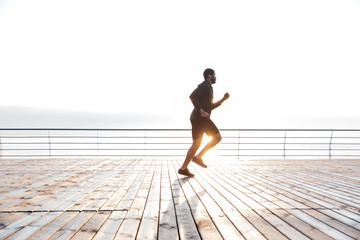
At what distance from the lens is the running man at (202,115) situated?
355 cm

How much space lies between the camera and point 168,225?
1.70m

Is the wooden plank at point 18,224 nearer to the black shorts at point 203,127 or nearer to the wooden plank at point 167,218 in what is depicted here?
the wooden plank at point 167,218

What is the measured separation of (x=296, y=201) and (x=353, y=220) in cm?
54

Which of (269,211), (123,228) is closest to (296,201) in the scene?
(269,211)

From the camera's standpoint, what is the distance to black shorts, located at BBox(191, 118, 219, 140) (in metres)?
3.63

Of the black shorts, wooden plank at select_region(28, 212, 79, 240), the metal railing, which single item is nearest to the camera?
wooden plank at select_region(28, 212, 79, 240)

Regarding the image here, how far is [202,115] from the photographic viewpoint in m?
3.49

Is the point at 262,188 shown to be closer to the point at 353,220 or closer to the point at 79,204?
the point at 353,220

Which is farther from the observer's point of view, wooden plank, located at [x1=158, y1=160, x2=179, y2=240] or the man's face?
the man's face

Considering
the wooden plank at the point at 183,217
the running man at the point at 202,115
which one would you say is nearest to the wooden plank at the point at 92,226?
the wooden plank at the point at 183,217

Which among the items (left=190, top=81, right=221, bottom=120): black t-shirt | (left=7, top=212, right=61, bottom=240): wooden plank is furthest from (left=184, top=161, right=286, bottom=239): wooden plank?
(left=7, top=212, right=61, bottom=240): wooden plank

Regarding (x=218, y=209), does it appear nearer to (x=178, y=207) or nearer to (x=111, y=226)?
(x=178, y=207)

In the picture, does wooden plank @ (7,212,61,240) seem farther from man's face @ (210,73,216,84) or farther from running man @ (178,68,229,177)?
man's face @ (210,73,216,84)

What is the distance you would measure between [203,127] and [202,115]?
9.6 inches
